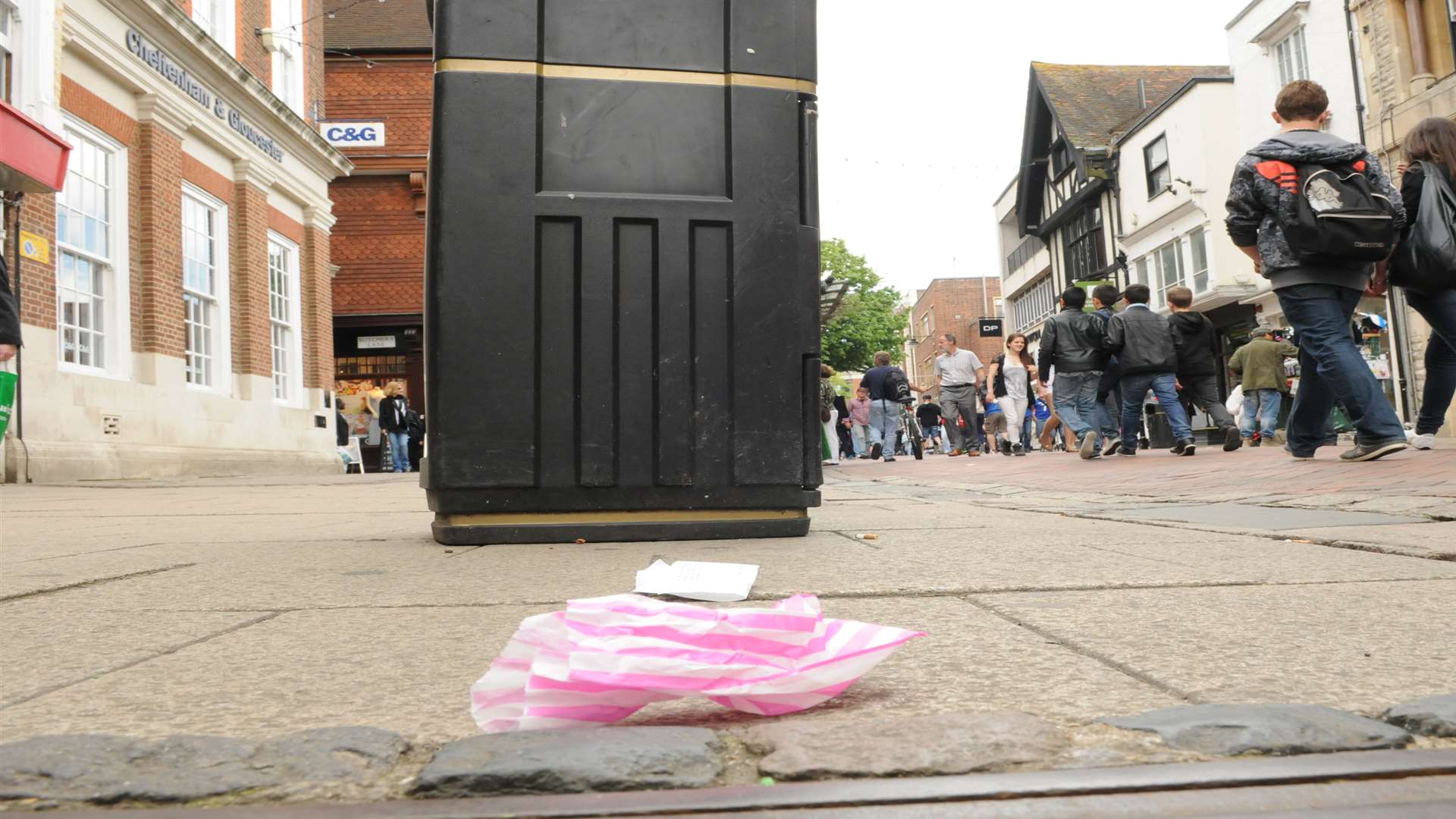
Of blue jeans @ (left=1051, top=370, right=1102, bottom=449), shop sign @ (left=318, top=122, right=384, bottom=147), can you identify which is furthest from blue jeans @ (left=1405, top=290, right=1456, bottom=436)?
shop sign @ (left=318, top=122, right=384, bottom=147)

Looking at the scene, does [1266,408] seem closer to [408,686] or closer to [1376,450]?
[1376,450]

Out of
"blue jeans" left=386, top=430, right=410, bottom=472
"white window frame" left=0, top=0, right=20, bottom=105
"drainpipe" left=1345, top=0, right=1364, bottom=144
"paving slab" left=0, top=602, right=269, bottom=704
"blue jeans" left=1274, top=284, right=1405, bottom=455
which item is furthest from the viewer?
"blue jeans" left=386, top=430, right=410, bottom=472

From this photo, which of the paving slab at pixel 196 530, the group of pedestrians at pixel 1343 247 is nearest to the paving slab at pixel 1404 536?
the paving slab at pixel 196 530

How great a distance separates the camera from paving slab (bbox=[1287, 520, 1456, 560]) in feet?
8.36

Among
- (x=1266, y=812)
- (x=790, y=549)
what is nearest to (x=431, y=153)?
(x=790, y=549)

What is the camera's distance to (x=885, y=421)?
1541cm

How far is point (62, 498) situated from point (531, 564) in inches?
246

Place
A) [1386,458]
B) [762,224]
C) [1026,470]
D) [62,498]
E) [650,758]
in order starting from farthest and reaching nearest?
[1026,470] → [62,498] → [1386,458] → [762,224] → [650,758]

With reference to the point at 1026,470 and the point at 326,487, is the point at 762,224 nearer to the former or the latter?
the point at 1026,470

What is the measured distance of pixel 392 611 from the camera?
1913mm

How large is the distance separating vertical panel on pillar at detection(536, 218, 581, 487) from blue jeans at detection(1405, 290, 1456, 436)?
15.4 feet

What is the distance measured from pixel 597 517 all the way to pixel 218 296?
13490 mm

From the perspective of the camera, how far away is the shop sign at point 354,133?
1820 cm

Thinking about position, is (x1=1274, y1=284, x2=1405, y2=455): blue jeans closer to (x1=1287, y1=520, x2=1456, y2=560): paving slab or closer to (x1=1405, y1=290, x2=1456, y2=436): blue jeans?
(x1=1405, y1=290, x2=1456, y2=436): blue jeans
